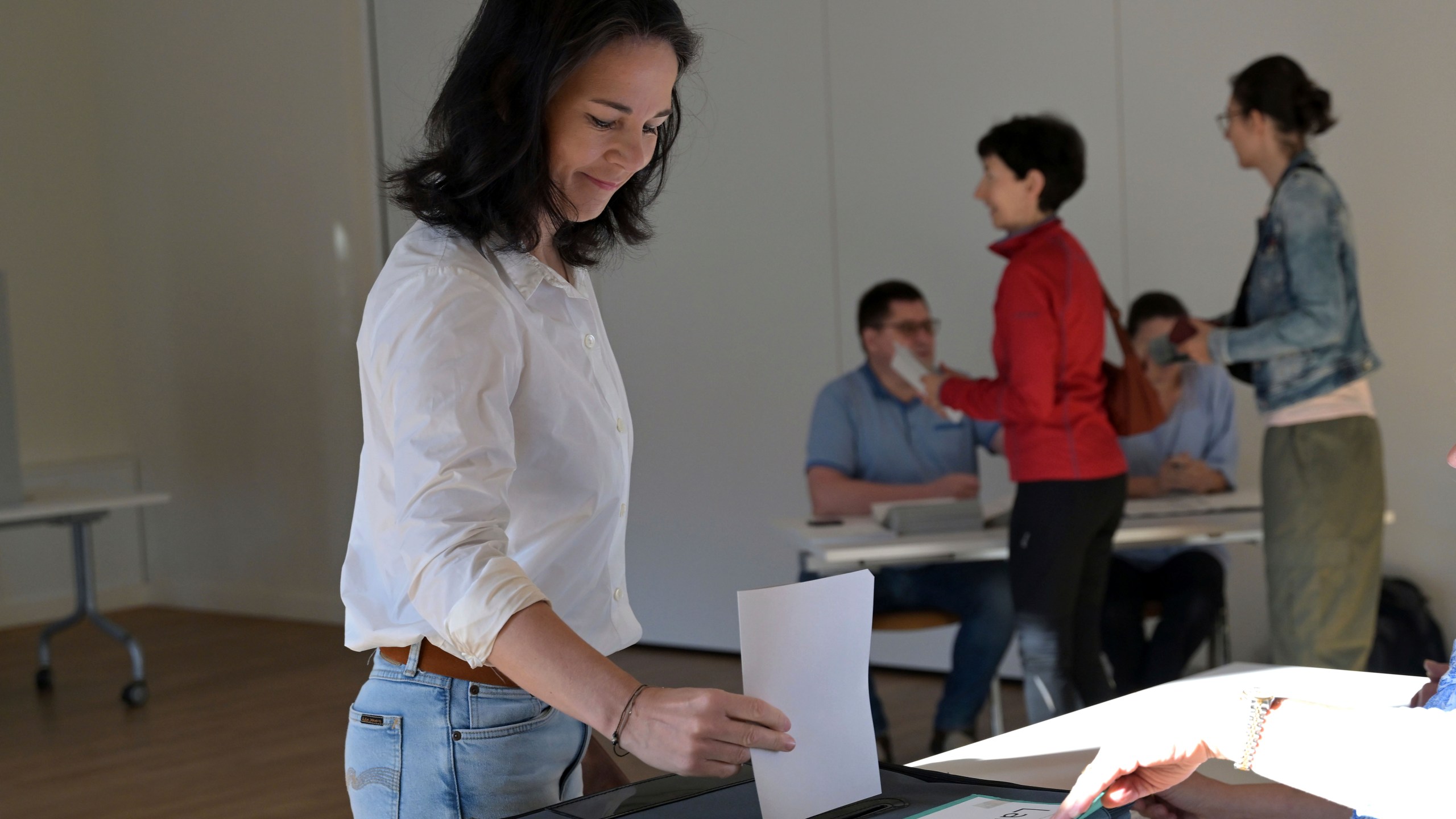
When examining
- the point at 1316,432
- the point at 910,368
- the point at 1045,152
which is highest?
the point at 1045,152

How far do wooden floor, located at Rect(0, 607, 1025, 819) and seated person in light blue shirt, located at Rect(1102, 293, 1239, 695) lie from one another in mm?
508

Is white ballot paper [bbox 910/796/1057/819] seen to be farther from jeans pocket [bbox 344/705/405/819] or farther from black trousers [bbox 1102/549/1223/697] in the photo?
black trousers [bbox 1102/549/1223/697]

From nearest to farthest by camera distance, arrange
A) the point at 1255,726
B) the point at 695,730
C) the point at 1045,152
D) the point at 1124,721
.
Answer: the point at 695,730 < the point at 1255,726 < the point at 1124,721 < the point at 1045,152

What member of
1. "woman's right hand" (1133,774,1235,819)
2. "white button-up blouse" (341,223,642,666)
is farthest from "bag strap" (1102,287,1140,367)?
"white button-up blouse" (341,223,642,666)

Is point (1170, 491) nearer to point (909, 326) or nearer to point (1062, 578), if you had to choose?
point (909, 326)

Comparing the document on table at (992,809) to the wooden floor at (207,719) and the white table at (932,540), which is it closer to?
the white table at (932,540)

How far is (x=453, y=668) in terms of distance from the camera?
1.25m

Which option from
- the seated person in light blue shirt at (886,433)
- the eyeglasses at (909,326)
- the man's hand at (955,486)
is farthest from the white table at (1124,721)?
the eyeglasses at (909,326)

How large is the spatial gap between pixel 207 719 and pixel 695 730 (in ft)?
13.9

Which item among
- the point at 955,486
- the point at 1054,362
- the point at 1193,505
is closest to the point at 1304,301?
the point at 1054,362

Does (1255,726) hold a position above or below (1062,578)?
above

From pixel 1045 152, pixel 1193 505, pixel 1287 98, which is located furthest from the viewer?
pixel 1193 505

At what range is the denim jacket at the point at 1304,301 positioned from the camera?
11.1ft

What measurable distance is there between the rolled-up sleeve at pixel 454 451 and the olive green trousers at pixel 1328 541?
2.84 m
